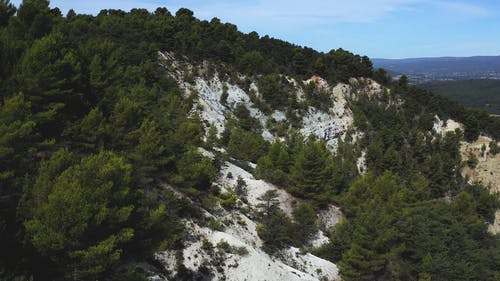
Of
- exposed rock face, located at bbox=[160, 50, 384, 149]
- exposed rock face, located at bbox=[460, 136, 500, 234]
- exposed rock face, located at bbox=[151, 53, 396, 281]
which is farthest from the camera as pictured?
exposed rock face, located at bbox=[460, 136, 500, 234]

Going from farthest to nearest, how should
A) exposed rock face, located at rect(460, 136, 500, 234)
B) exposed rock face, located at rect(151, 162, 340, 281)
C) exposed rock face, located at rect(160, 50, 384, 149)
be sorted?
exposed rock face, located at rect(460, 136, 500, 234) → exposed rock face, located at rect(160, 50, 384, 149) → exposed rock face, located at rect(151, 162, 340, 281)

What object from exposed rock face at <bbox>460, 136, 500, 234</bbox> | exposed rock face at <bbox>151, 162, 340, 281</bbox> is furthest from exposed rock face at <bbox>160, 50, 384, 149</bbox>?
exposed rock face at <bbox>151, 162, 340, 281</bbox>

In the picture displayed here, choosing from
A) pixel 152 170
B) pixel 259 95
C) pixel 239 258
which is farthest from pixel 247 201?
Result: pixel 259 95

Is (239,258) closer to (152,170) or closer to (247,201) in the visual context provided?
(152,170)

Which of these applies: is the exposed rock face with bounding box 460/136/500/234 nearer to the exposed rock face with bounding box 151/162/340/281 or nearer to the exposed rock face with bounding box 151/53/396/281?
the exposed rock face with bounding box 151/53/396/281

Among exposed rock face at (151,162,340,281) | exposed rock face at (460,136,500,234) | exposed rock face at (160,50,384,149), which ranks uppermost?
exposed rock face at (160,50,384,149)

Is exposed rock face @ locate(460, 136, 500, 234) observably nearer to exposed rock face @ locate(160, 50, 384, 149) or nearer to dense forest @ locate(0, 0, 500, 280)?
dense forest @ locate(0, 0, 500, 280)

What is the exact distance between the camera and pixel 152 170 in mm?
29281

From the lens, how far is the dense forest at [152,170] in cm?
1580

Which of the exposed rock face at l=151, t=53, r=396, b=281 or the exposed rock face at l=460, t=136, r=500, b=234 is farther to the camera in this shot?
the exposed rock face at l=460, t=136, r=500, b=234

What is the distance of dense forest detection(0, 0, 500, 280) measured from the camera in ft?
51.8

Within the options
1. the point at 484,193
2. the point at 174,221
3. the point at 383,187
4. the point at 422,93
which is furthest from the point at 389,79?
the point at 174,221

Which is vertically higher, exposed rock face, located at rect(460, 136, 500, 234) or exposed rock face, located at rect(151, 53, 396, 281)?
exposed rock face, located at rect(151, 53, 396, 281)

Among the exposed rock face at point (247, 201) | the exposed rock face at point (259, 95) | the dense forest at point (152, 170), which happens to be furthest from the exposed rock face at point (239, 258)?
the exposed rock face at point (259, 95)
